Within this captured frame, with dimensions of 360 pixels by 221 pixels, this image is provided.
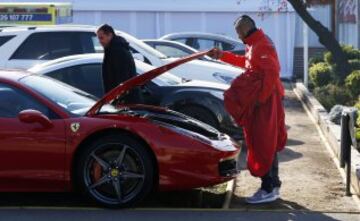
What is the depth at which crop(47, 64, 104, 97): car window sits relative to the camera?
10.8 meters

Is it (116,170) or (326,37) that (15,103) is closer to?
(116,170)

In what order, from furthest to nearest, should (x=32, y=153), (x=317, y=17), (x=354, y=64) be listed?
1. (x=317, y=17)
2. (x=354, y=64)
3. (x=32, y=153)

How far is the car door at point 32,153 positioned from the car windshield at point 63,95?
289 mm

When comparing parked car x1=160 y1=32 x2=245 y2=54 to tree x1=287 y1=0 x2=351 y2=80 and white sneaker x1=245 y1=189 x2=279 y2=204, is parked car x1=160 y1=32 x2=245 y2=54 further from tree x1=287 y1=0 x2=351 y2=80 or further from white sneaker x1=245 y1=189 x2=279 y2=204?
white sneaker x1=245 y1=189 x2=279 y2=204

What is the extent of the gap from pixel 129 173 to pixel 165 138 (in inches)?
18.8

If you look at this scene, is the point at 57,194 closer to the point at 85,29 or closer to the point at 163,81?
the point at 163,81

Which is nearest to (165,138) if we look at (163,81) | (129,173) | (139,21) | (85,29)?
(129,173)

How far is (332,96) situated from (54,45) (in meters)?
5.83

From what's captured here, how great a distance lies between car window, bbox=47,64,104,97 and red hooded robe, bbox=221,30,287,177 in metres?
3.60

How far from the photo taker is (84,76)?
10.8m

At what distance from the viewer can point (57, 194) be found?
26.1 ft

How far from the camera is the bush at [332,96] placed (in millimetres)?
15049

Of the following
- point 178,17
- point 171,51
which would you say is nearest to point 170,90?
point 171,51

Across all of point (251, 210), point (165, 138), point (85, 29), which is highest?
point (85, 29)
